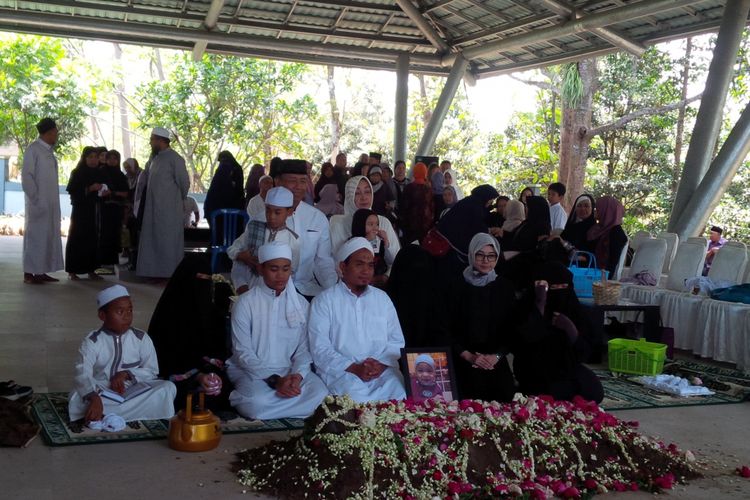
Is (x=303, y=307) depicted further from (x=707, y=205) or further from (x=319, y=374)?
(x=707, y=205)

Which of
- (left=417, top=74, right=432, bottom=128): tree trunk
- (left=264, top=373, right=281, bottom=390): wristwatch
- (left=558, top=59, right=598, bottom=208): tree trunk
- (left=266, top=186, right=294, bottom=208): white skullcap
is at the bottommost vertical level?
(left=264, top=373, right=281, bottom=390): wristwatch

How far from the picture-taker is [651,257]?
319 inches

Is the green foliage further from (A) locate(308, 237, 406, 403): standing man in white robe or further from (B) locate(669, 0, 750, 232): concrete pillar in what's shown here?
(A) locate(308, 237, 406, 403): standing man in white robe

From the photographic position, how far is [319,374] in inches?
182

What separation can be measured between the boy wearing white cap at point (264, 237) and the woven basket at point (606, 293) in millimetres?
2610

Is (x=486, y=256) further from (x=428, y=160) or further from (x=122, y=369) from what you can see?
(x=428, y=160)

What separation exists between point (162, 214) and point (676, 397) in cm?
570

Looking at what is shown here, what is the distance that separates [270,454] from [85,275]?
283 inches

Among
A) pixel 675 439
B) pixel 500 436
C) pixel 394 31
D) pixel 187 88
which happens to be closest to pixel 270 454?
pixel 500 436

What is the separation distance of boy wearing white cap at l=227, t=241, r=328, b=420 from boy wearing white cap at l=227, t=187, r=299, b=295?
56 cm

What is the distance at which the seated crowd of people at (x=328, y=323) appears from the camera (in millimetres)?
4352

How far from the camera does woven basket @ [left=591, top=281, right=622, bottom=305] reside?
667 cm

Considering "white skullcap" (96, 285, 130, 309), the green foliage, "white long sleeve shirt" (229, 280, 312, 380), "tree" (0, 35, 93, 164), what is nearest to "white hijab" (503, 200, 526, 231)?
"white long sleeve shirt" (229, 280, 312, 380)

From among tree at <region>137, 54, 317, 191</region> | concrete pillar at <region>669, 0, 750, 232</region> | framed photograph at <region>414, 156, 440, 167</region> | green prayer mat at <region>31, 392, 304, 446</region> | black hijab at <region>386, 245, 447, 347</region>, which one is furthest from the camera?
tree at <region>137, 54, 317, 191</region>
